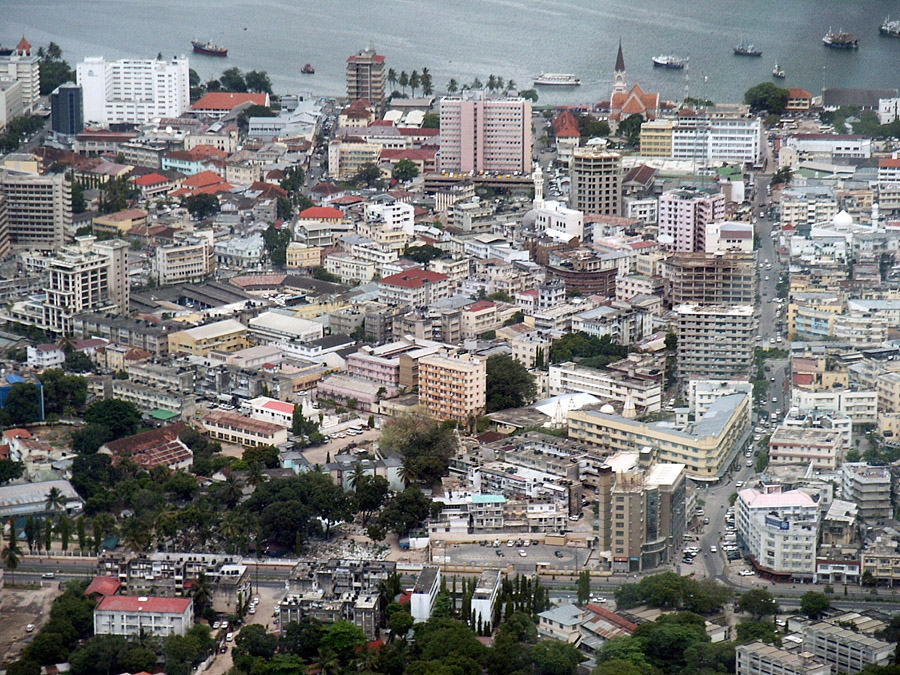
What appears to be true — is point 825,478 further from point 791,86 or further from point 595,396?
point 791,86

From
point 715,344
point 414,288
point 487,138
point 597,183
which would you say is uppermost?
point 487,138

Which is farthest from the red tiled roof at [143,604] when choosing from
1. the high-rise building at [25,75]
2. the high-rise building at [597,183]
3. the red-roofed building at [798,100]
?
the high-rise building at [25,75]

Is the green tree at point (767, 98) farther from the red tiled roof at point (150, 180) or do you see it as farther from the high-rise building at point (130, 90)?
the red tiled roof at point (150, 180)

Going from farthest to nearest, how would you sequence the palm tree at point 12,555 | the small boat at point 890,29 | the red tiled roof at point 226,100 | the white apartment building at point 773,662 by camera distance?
the small boat at point 890,29 < the red tiled roof at point 226,100 < the palm tree at point 12,555 < the white apartment building at point 773,662

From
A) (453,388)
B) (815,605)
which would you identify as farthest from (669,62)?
(815,605)

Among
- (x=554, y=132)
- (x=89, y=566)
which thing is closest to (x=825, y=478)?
(x=89, y=566)

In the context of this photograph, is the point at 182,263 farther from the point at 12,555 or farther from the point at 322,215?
the point at 12,555

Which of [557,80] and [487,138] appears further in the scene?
[557,80]

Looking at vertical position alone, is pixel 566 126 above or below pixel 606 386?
above
